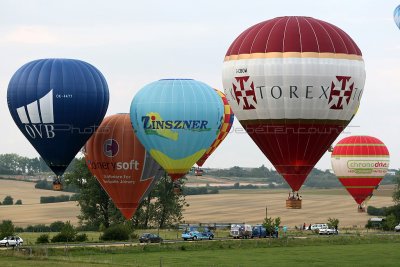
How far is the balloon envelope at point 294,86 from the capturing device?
64.1 m

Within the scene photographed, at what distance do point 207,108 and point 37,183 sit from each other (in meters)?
121

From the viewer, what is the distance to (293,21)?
65312 millimetres

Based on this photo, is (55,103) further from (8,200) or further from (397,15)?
(8,200)

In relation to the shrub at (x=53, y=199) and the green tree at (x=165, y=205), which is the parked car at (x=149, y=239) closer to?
the green tree at (x=165, y=205)

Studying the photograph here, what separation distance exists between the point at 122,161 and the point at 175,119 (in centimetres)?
680

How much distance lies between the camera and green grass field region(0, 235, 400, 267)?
217 feet

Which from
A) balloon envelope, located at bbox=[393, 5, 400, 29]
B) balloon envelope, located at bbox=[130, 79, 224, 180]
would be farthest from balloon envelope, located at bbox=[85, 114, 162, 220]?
balloon envelope, located at bbox=[393, 5, 400, 29]

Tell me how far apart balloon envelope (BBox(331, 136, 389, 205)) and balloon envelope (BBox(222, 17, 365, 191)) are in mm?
37716

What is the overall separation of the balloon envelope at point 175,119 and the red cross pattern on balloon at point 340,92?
17.3m

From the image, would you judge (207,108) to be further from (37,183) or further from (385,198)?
(37,183)

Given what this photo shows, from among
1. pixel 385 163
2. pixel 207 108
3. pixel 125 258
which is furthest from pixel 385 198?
pixel 125 258

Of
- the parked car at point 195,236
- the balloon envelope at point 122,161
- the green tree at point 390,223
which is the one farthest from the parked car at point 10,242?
the green tree at point 390,223

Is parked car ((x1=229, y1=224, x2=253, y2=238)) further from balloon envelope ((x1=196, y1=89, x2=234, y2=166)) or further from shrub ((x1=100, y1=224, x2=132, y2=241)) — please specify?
shrub ((x1=100, y1=224, x2=132, y2=241))

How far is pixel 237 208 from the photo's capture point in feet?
501
